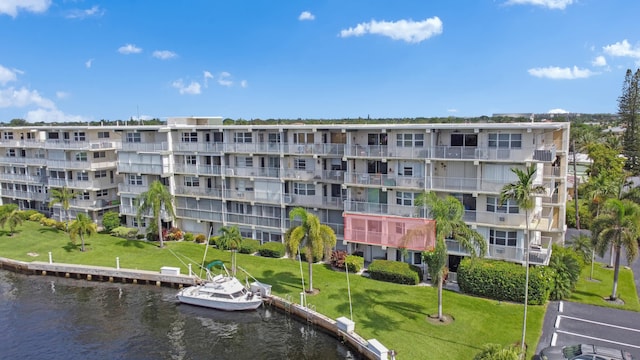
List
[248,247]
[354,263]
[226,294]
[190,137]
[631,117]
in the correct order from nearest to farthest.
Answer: [226,294] < [354,263] < [248,247] < [190,137] < [631,117]

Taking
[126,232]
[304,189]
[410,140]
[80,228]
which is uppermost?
[410,140]

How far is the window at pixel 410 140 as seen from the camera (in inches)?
1586

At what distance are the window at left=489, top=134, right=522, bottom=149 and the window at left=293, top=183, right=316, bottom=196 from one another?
1806 cm

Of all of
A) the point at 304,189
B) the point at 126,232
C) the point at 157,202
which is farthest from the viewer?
the point at 126,232

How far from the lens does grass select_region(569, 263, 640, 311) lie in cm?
3366

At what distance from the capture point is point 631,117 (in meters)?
85.7

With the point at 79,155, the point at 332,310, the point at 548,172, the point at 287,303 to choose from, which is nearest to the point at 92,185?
the point at 79,155

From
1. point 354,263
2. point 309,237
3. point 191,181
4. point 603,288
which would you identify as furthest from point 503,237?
point 191,181

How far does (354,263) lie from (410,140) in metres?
12.0

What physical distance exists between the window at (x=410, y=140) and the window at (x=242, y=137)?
1709 cm

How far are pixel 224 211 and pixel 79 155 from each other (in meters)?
23.4

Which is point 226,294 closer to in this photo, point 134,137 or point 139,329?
point 139,329

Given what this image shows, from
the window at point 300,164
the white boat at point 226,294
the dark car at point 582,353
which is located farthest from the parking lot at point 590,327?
the window at point 300,164

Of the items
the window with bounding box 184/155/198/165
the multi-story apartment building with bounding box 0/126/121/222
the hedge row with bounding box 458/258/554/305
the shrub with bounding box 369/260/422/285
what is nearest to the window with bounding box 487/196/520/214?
the hedge row with bounding box 458/258/554/305
